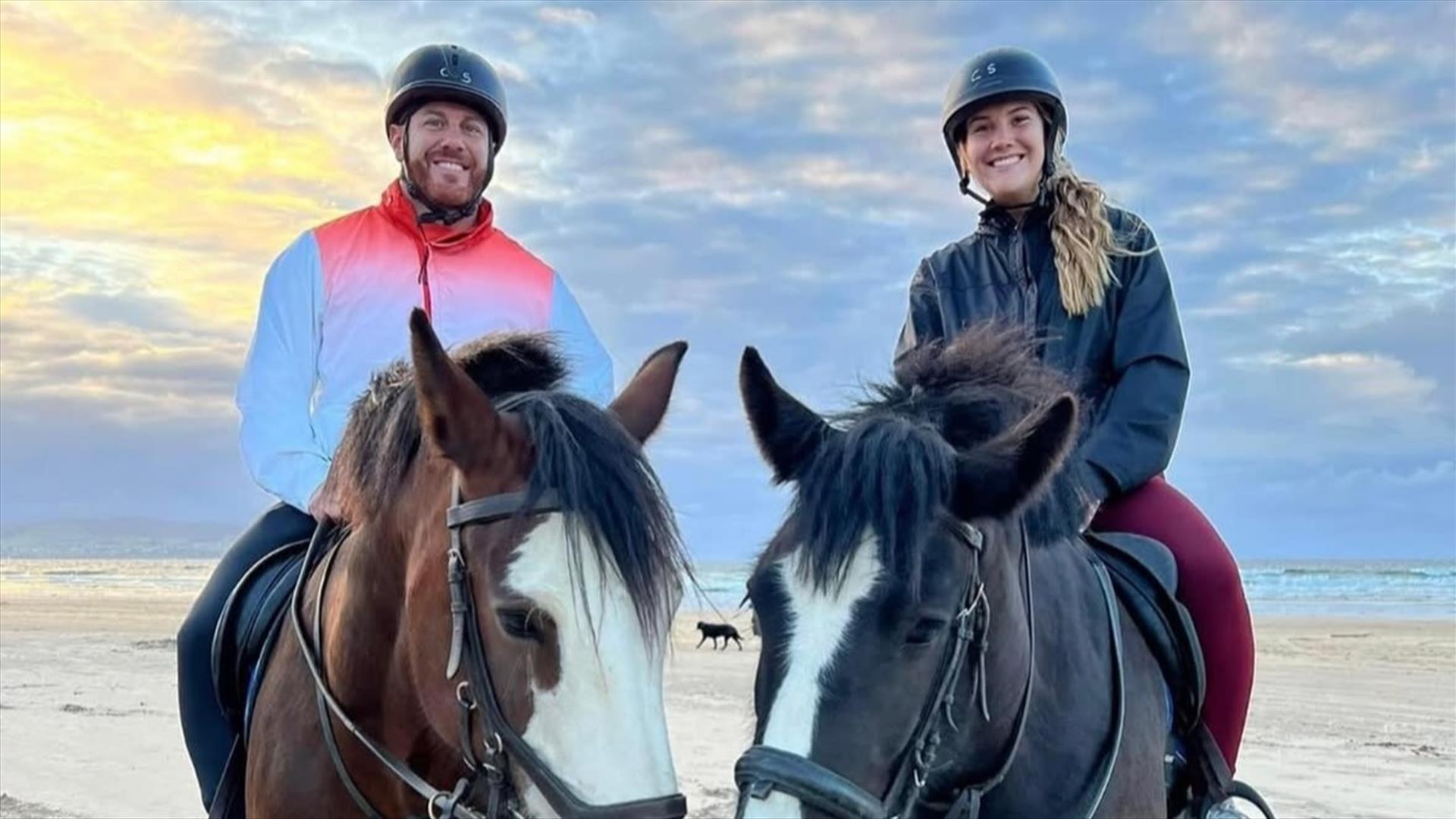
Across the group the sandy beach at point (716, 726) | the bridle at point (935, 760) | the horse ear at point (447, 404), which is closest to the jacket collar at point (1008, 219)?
the bridle at point (935, 760)

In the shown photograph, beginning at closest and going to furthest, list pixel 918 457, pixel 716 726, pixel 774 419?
pixel 918 457 → pixel 774 419 → pixel 716 726

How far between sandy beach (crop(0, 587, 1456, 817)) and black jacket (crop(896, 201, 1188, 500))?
1398mm

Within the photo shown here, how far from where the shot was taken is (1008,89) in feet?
13.5

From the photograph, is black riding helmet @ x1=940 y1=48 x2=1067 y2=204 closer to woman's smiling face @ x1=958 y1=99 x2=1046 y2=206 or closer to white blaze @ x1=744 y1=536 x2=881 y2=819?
woman's smiling face @ x1=958 y1=99 x2=1046 y2=206

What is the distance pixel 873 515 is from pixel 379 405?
3.88ft

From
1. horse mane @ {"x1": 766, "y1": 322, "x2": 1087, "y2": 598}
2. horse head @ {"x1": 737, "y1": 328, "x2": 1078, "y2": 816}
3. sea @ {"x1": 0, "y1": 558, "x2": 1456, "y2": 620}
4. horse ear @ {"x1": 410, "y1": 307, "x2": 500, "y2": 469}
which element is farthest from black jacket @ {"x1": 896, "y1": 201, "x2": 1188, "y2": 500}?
sea @ {"x1": 0, "y1": 558, "x2": 1456, "y2": 620}

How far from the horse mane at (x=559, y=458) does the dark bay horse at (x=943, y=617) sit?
27cm

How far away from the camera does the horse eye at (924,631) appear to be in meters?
2.38

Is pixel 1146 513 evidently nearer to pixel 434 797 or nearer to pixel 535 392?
pixel 535 392

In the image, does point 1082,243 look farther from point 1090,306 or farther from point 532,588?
point 532,588

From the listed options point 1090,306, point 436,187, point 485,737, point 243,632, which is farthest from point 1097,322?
point 243,632

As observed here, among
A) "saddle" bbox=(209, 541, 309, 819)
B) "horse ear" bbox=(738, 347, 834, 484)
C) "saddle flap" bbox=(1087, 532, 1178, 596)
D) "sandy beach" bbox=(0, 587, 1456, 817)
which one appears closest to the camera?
"horse ear" bbox=(738, 347, 834, 484)

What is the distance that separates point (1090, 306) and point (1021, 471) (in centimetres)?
152

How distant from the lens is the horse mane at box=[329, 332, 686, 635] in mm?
2324
